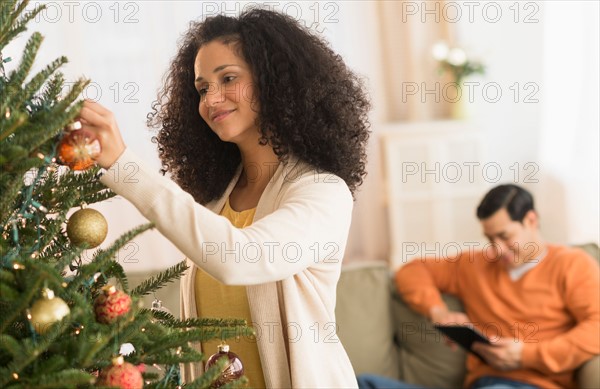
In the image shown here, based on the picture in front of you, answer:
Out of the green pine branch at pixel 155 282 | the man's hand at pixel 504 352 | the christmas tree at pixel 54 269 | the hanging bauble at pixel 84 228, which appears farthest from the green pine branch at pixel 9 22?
the man's hand at pixel 504 352

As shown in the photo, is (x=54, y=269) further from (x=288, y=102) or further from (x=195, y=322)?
(x=288, y=102)

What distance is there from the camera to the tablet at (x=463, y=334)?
2426 mm

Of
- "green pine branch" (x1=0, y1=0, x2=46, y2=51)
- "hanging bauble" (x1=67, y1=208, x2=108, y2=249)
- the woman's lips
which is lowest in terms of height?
"hanging bauble" (x1=67, y1=208, x2=108, y2=249)

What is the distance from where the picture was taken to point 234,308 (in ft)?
4.58

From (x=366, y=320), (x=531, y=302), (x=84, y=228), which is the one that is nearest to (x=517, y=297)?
(x=531, y=302)

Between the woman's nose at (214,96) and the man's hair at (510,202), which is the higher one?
the woman's nose at (214,96)

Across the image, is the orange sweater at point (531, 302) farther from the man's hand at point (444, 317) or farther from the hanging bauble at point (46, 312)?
the hanging bauble at point (46, 312)

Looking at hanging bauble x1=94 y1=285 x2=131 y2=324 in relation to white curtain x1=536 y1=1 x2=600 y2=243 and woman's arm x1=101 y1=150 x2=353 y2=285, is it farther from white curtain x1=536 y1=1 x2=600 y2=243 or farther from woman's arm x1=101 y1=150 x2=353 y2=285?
white curtain x1=536 y1=1 x2=600 y2=243

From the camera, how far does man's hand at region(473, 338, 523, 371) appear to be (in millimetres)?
2471

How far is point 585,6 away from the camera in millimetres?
3602

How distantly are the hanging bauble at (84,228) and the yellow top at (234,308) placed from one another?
0.37 meters

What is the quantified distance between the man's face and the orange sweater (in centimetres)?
4

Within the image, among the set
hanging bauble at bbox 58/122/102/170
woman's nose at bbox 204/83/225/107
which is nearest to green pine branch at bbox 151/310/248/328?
hanging bauble at bbox 58/122/102/170

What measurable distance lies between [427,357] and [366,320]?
245 mm
